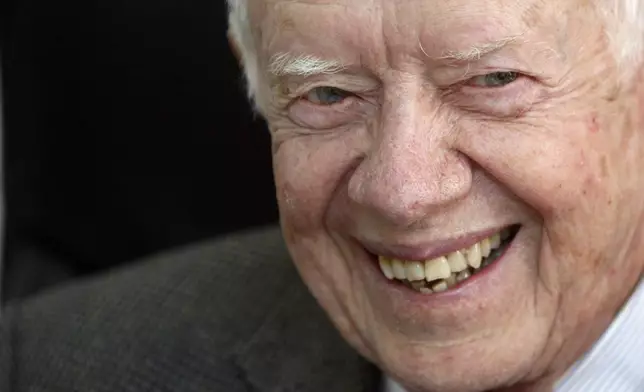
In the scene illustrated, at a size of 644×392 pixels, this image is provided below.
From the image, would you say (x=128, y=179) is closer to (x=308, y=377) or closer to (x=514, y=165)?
(x=308, y=377)

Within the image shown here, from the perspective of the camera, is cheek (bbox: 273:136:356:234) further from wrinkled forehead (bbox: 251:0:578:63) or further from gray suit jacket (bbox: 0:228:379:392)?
gray suit jacket (bbox: 0:228:379:392)

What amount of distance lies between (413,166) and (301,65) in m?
0.20

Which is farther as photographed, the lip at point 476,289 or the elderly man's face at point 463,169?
the lip at point 476,289

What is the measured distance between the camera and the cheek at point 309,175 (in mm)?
1357

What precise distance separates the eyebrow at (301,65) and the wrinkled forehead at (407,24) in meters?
0.01

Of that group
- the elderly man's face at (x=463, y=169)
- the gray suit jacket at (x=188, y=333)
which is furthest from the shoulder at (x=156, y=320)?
the elderly man's face at (x=463, y=169)

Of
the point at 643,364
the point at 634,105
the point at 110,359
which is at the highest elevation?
the point at 634,105

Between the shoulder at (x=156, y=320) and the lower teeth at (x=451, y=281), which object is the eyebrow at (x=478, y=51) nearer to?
the lower teeth at (x=451, y=281)

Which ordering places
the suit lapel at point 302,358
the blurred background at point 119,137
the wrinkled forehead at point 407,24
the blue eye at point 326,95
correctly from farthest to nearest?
the blurred background at point 119,137 → the suit lapel at point 302,358 → the blue eye at point 326,95 → the wrinkled forehead at point 407,24

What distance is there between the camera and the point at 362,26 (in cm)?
123

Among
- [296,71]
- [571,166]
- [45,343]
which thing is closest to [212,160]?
[45,343]

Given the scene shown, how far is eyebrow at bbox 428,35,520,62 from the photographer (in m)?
1.19

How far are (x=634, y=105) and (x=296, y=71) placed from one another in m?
0.43

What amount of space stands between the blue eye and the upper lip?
0.20m
